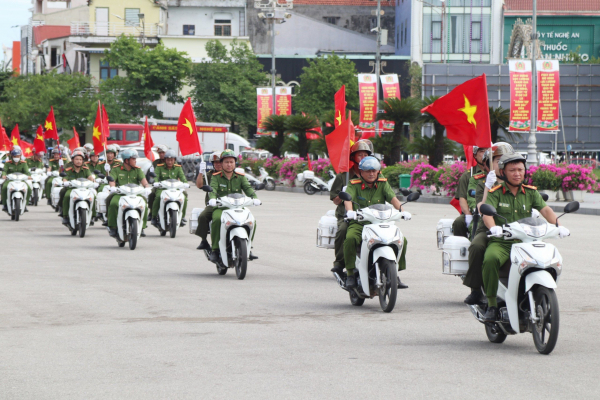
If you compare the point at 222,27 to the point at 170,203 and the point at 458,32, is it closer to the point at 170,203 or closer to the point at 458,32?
the point at 458,32

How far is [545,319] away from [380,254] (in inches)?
92.0

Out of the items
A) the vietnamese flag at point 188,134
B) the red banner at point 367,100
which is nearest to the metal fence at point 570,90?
the red banner at point 367,100

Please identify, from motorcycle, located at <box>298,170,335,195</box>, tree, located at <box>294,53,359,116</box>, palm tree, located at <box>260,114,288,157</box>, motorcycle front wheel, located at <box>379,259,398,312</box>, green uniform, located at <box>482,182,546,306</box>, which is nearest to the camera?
green uniform, located at <box>482,182,546,306</box>

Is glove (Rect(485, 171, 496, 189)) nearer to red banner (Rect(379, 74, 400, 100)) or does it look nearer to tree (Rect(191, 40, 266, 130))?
red banner (Rect(379, 74, 400, 100))

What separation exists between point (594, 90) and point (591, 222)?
2782 cm

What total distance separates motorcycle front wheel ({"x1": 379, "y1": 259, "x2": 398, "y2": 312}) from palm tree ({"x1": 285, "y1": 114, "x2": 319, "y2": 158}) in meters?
34.4

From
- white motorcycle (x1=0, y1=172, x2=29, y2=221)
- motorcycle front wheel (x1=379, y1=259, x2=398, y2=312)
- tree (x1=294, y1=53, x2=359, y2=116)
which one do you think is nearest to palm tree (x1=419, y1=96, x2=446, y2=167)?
white motorcycle (x1=0, y1=172, x2=29, y2=221)

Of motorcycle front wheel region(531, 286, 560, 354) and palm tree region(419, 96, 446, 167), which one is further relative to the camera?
palm tree region(419, 96, 446, 167)

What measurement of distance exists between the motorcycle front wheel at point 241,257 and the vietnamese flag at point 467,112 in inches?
125

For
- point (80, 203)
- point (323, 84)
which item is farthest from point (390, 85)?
point (80, 203)

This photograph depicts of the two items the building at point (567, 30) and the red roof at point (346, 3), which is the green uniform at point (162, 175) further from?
the red roof at point (346, 3)

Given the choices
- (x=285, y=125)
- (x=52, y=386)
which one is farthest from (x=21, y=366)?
(x=285, y=125)

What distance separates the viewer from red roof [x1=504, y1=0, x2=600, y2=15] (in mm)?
74562

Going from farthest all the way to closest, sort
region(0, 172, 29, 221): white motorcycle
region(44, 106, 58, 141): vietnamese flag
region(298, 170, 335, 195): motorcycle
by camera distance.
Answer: region(298, 170, 335, 195): motorcycle < region(44, 106, 58, 141): vietnamese flag < region(0, 172, 29, 221): white motorcycle
